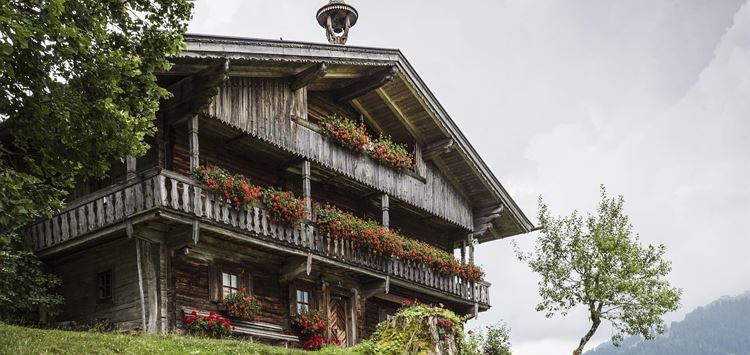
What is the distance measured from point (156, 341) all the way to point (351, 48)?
11.9 metres

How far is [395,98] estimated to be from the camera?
2961 cm

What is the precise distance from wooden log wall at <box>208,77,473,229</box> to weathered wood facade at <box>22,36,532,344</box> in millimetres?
48

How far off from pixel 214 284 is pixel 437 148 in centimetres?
1136

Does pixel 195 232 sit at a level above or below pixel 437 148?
below

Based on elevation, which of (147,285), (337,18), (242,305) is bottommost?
(242,305)

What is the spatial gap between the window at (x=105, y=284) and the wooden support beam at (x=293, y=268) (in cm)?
486

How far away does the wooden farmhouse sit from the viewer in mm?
21078

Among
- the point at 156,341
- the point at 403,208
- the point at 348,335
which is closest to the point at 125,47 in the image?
the point at 156,341

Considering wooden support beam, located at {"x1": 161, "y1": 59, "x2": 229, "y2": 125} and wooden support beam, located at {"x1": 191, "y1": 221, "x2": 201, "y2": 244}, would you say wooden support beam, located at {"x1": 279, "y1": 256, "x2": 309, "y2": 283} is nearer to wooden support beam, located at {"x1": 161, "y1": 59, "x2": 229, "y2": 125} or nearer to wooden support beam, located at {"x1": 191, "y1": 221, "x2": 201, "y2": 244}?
wooden support beam, located at {"x1": 191, "y1": 221, "x2": 201, "y2": 244}

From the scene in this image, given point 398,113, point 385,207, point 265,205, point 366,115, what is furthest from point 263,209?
point 398,113

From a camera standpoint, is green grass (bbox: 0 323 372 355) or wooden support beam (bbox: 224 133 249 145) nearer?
green grass (bbox: 0 323 372 355)

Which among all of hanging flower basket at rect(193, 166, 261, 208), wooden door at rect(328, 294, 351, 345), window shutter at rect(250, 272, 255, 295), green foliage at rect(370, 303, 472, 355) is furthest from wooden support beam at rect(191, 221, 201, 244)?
wooden door at rect(328, 294, 351, 345)

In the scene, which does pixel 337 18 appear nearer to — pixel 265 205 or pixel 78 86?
pixel 265 205

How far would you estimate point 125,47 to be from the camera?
15.9 meters
